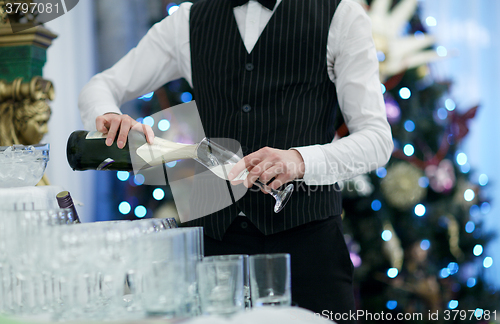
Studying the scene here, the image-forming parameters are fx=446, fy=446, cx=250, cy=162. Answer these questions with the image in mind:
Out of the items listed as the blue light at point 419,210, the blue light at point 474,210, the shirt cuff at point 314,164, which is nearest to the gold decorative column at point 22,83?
the shirt cuff at point 314,164

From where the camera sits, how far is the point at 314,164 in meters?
1.01

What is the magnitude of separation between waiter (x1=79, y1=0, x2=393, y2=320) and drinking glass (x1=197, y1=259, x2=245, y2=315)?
Answer: 504 mm

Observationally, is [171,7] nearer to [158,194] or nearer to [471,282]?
[158,194]

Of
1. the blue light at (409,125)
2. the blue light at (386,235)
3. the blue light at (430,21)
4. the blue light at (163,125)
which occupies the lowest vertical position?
the blue light at (386,235)

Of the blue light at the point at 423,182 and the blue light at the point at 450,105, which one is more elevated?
the blue light at the point at 450,105

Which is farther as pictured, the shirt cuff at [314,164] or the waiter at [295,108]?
the waiter at [295,108]

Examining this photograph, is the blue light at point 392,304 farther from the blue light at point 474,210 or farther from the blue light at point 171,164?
the blue light at point 171,164

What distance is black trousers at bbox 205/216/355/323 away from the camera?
113 centimetres

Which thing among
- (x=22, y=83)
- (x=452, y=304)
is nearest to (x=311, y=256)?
(x=22, y=83)

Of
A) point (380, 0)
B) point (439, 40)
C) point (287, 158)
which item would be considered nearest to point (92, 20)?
point (380, 0)

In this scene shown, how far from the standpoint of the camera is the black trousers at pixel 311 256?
1.13m

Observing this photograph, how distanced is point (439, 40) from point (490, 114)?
1.83ft

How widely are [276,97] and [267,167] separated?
0.34 meters

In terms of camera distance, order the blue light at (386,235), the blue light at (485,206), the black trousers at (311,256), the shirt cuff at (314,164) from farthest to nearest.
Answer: the blue light at (485,206) → the blue light at (386,235) → the black trousers at (311,256) → the shirt cuff at (314,164)
